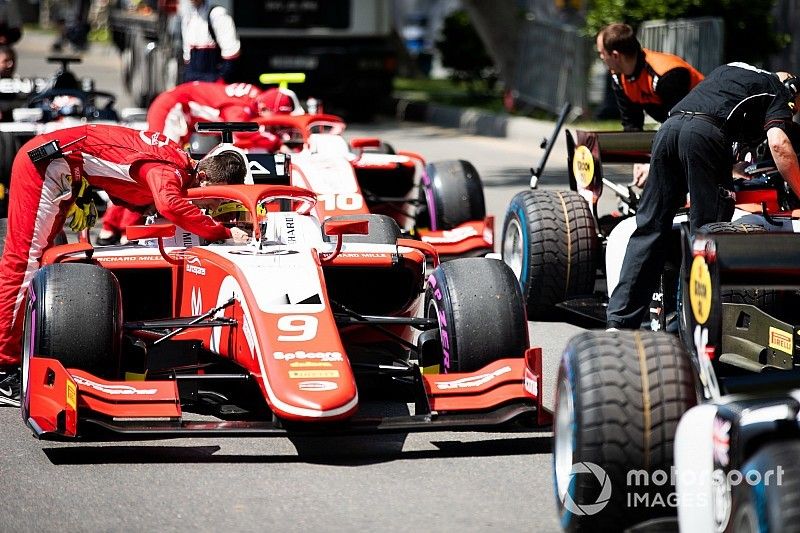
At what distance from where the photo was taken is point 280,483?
5695mm

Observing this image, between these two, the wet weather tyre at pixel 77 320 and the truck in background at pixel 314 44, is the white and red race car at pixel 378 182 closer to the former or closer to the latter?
the wet weather tyre at pixel 77 320

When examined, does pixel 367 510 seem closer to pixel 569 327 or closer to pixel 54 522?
pixel 54 522

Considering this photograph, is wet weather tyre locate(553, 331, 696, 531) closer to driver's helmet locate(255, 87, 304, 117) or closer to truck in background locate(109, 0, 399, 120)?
driver's helmet locate(255, 87, 304, 117)

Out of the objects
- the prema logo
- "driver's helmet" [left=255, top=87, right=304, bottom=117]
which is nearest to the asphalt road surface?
the prema logo

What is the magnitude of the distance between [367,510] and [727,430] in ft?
5.43

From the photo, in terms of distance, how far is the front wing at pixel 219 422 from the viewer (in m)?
5.74

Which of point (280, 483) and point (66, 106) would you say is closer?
point (280, 483)

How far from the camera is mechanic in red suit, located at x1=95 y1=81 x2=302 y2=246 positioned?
37.0 feet

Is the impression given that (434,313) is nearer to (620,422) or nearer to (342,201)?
(620,422)

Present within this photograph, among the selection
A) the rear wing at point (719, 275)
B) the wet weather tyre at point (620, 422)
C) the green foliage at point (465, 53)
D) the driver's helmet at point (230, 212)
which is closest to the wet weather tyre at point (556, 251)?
the driver's helmet at point (230, 212)

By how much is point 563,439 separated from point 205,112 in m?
7.11

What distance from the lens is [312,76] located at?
863 inches

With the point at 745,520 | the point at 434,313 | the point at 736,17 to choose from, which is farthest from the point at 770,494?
the point at 736,17

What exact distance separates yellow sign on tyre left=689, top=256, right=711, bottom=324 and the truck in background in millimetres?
16860
